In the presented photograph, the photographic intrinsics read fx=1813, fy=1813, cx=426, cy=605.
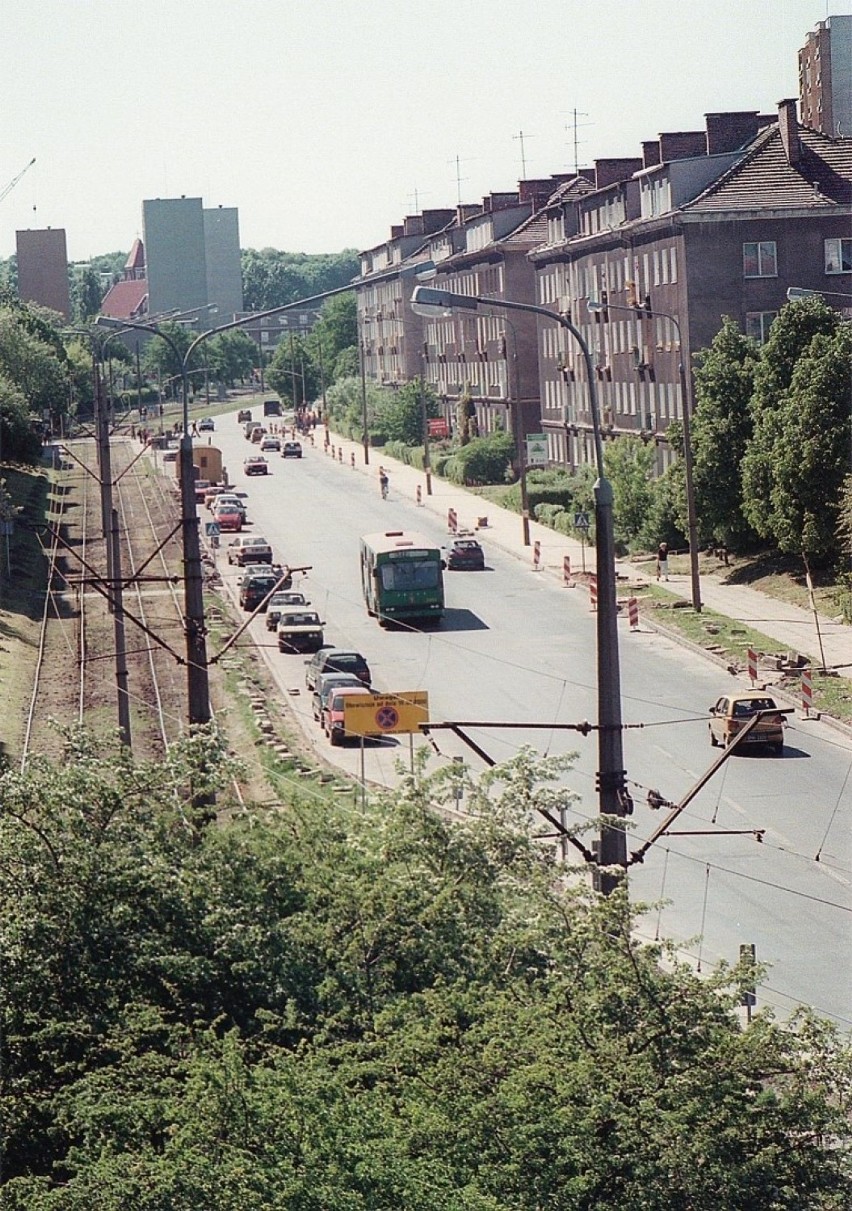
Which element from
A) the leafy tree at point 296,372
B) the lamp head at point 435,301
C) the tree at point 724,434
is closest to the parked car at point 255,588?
the tree at point 724,434

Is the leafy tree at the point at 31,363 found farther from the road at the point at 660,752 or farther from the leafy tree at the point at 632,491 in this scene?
the leafy tree at the point at 632,491

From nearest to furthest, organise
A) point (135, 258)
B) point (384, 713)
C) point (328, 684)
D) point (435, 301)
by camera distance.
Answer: point (435, 301) → point (384, 713) → point (328, 684) → point (135, 258)

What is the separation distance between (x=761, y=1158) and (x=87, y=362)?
109319 mm

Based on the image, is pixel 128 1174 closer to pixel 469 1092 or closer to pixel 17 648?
pixel 469 1092

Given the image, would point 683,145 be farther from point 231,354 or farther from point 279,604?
point 231,354

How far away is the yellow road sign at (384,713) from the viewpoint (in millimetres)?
28359

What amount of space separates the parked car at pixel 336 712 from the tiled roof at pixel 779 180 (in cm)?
2893

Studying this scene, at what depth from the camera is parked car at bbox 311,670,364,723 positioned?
36969mm

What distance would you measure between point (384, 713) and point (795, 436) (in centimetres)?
2056

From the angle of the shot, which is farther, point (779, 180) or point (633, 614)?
point (779, 180)

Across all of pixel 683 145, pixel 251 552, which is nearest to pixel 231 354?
pixel 683 145

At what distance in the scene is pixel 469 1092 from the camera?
11906mm

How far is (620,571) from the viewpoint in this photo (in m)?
54.2

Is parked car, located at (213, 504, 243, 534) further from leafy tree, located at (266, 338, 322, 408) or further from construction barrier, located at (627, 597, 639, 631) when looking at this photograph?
leafy tree, located at (266, 338, 322, 408)
